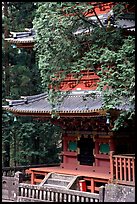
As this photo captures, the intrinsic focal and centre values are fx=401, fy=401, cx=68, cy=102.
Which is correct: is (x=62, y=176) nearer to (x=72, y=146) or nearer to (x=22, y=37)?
(x=72, y=146)

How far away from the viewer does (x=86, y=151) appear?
1352cm

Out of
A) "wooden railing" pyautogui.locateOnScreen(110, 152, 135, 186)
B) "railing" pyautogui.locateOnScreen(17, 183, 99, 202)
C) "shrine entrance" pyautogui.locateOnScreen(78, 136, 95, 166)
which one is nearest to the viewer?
"railing" pyautogui.locateOnScreen(17, 183, 99, 202)

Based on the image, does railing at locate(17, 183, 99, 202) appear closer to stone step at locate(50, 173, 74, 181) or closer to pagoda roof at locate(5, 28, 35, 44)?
stone step at locate(50, 173, 74, 181)

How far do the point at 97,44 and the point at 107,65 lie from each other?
736mm

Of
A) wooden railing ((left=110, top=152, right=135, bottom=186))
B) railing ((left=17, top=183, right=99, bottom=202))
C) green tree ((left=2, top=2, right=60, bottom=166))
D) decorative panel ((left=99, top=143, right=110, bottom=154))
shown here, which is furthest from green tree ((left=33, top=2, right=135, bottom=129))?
green tree ((left=2, top=2, right=60, bottom=166))

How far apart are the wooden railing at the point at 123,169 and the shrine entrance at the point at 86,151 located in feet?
7.27

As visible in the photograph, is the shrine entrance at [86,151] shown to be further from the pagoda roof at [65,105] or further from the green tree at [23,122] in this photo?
the green tree at [23,122]

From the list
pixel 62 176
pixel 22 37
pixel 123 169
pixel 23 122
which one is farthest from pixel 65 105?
pixel 23 122

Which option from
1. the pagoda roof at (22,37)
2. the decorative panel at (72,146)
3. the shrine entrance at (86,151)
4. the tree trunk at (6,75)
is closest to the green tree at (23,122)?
the tree trunk at (6,75)

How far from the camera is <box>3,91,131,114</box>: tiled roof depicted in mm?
11781

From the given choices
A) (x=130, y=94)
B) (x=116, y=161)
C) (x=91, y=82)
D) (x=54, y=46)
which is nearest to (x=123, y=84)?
(x=130, y=94)

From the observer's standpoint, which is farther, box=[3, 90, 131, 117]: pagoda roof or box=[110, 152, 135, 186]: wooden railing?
box=[3, 90, 131, 117]: pagoda roof

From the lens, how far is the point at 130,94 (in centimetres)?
857

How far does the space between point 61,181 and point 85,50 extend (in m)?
4.84
